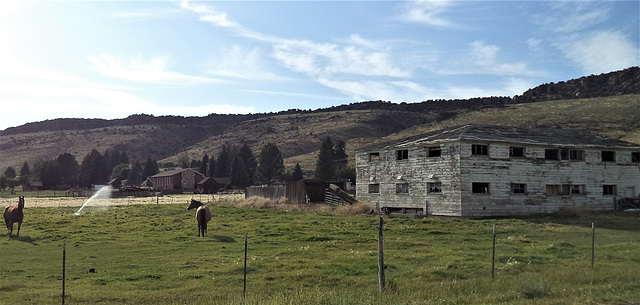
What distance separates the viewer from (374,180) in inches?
1843

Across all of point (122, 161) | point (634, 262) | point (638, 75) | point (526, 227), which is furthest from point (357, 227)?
point (638, 75)

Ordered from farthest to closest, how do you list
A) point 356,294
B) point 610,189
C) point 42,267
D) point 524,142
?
1. point 610,189
2. point 524,142
3. point 42,267
4. point 356,294

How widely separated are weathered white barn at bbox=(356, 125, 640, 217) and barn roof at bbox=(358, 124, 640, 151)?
84 millimetres

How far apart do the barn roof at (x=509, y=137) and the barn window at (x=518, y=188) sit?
3.37 meters

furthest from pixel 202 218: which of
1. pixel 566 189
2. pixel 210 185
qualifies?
pixel 210 185

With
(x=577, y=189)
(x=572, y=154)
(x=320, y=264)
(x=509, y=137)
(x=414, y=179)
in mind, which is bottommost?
(x=320, y=264)

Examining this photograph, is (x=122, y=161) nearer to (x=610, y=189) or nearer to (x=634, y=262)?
(x=610, y=189)

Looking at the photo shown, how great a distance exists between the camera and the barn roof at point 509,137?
40.5m

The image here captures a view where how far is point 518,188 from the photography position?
134ft

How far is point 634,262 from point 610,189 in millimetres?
28098

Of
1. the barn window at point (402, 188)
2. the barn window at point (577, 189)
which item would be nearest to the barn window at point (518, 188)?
the barn window at point (577, 189)

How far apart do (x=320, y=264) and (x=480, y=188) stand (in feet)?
76.5

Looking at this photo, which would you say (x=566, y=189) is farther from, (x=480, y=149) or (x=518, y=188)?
(x=480, y=149)

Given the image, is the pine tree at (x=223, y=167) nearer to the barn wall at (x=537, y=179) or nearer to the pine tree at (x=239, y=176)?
the pine tree at (x=239, y=176)
